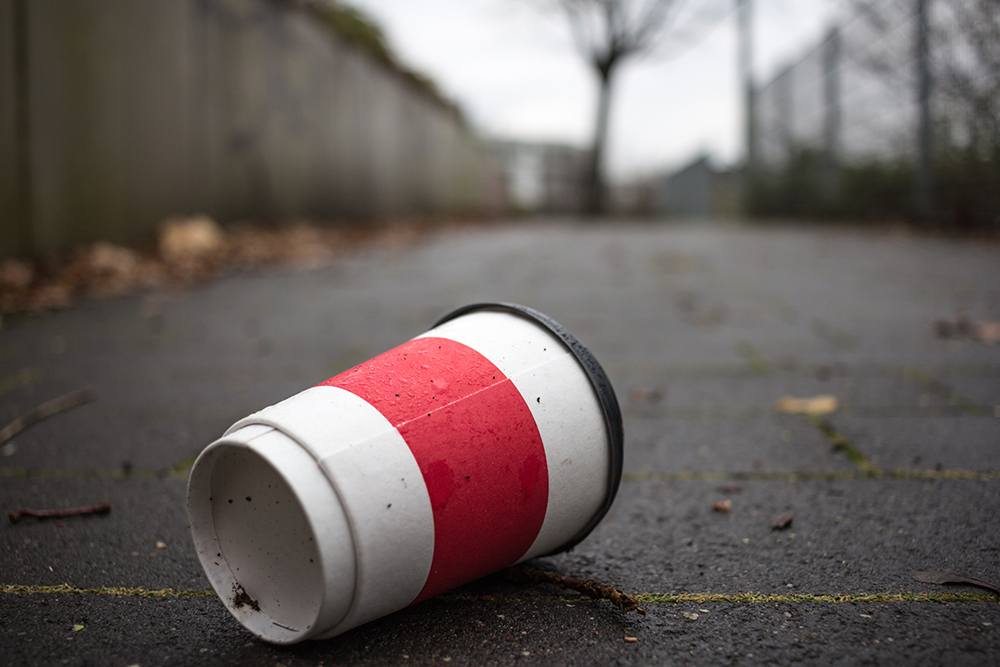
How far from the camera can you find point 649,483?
1772 millimetres

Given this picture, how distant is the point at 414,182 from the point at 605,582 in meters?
13.1

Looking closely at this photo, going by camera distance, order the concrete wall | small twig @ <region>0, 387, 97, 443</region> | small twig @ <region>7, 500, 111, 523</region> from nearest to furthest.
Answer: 1. small twig @ <region>7, 500, 111, 523</region>
2. small twig @ <region>0, 387, 97, 443</region>
3. the concrete wall

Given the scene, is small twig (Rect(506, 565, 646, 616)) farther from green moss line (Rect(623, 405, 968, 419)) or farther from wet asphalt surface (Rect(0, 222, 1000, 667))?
green moss line (Rect(623, 405, 968, 419))

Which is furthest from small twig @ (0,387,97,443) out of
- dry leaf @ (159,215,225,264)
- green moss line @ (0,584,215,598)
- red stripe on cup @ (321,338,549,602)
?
dry leaf @ (159,215,225,264)

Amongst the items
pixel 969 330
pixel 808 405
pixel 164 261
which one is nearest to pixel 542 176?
pixel 164 261

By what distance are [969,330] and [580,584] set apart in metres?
2.85

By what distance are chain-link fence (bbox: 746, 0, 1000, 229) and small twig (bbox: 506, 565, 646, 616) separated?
7520 millimetres

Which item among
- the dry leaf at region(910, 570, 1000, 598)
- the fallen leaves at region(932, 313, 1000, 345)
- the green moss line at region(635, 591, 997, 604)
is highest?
the fallen leaves at region(932, 313, 1000, 345)

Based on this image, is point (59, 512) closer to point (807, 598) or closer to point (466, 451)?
point (466, 451)

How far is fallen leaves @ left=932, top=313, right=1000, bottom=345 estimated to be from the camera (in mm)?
3164

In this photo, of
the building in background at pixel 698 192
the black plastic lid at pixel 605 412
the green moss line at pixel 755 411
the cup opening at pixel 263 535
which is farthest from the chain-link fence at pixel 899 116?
the cup opening at pixel 263 535

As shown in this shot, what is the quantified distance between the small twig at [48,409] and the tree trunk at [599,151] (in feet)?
51.8

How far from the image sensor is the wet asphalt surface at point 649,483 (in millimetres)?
1107

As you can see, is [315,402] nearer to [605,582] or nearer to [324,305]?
[605,582]
